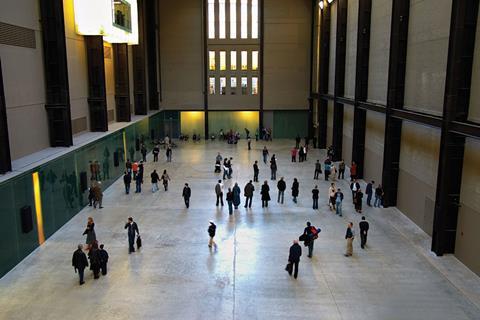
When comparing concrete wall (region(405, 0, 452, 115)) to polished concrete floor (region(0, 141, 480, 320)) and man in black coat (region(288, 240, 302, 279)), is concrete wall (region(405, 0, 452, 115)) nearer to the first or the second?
polished concrete floor (region(0, 141, 480, 320))

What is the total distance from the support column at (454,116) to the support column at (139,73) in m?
25.3

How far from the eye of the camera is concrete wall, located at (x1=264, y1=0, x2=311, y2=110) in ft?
128

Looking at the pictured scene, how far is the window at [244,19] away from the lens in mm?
39281

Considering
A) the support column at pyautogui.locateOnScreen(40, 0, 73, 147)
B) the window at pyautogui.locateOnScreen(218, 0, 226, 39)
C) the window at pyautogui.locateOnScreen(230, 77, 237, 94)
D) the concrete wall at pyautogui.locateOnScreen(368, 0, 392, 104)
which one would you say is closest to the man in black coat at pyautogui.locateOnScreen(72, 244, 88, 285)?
the support column at pyautogui.locateOnScreen(40, 0, 73, 147)

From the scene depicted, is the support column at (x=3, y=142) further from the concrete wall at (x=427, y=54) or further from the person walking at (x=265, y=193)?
the concrete wall at (x=427, y=54)

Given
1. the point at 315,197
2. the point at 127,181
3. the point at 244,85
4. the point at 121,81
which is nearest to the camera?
the point at 315,197

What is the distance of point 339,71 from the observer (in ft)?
95.5

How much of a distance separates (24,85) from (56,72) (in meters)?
1.97

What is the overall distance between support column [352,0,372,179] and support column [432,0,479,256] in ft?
34.2

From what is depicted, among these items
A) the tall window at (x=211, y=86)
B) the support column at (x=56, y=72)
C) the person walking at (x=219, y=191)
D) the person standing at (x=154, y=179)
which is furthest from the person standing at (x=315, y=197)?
the tall window at (x=211, y=86)

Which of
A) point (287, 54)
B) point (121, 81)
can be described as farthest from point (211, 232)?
point (287, 54)

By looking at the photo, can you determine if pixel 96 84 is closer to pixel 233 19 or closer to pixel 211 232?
pixel 211 232

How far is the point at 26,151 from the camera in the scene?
16797mm

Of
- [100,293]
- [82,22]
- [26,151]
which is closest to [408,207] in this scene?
[100,293]
